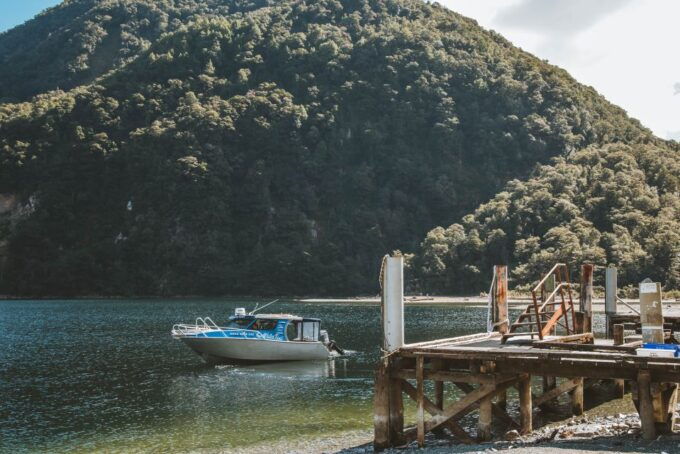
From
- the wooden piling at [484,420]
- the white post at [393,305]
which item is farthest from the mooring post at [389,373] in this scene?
the wooden piling at [484,420]

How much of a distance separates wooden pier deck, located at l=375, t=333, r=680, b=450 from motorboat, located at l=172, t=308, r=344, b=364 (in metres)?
23.5

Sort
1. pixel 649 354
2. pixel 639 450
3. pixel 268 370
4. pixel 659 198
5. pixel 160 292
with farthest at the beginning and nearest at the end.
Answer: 1. pixel 160 292
2. pixel 659 198
3. pixel 268 370
4. pixel 649 354
5. pixel 639 450

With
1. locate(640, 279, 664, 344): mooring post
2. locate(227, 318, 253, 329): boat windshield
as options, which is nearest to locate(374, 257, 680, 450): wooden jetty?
locate(640, 279, 664, 344): mooring post

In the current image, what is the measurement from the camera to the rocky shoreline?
1638 cm

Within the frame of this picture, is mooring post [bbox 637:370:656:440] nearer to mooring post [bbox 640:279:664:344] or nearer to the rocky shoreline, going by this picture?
the rocky shoreline

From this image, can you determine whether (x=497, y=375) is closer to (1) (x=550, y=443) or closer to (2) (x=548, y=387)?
(1) (x=550, y=443)

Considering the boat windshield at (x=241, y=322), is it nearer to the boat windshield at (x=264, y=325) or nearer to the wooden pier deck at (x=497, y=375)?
the boat windshield at (x=264, y=325)

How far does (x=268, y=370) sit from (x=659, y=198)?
131 m

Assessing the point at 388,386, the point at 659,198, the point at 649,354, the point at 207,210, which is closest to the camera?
the point at 649,354

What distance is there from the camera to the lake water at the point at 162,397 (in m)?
24.8

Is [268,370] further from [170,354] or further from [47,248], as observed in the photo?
[47,248]

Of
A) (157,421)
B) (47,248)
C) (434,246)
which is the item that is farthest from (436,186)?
(157,421)

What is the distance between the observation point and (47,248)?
606 feet

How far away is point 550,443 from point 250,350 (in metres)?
27.9
